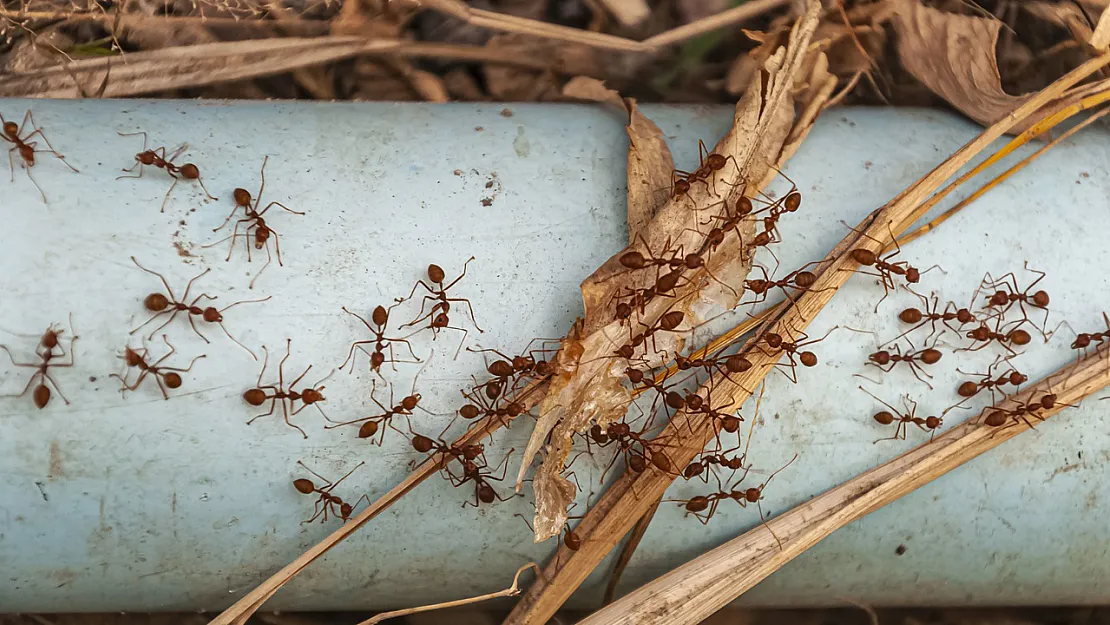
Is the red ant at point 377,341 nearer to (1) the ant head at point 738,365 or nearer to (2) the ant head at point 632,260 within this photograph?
(2) the ant head at point 632,260

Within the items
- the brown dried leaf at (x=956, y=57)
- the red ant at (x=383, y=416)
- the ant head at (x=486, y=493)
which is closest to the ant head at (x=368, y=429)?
the red ant at (x=383, y=416)

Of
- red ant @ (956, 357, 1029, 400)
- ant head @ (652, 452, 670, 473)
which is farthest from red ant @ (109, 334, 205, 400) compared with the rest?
Result: red ant @ (956, 357, 1029, 400)

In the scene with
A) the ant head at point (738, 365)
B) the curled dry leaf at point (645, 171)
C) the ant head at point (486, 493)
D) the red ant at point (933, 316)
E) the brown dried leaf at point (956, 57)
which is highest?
the brown dried leaf at point (956, 57)

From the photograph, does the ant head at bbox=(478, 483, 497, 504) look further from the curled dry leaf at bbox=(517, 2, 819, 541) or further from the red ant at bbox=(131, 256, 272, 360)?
the red ant at bbox=(131, 256, 272, 360)

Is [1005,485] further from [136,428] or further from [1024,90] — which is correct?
[136,428]

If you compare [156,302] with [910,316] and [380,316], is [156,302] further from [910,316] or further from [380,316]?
[910,316]
